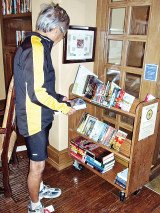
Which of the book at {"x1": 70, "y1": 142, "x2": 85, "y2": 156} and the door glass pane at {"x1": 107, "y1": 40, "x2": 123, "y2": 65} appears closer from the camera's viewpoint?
the door glass pane at {"x1": 107, "y1": 40, "x2": 123, "y2": 65}

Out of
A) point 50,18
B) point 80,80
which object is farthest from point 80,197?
point 50,18

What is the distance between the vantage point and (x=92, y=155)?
2053 millimetres

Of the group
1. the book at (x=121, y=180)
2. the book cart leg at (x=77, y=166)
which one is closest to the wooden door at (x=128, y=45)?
the book at (x=121, y=180)

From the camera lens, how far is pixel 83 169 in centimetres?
234

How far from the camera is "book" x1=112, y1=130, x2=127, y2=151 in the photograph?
182cm

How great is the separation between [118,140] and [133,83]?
1.87 ft

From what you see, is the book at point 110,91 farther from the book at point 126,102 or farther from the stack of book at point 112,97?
the book at point 126,102

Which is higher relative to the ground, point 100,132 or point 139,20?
point 139,20

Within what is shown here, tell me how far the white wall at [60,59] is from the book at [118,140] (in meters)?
0.65

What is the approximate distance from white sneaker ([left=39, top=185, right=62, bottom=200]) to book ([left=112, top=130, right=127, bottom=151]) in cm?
68

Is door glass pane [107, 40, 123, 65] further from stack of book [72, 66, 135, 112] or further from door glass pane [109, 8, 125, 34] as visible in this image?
stack of book [72, 66, 135, 112]

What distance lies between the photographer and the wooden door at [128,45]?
1.75 meters

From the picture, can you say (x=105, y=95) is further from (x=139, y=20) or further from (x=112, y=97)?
(x=139, y=20)

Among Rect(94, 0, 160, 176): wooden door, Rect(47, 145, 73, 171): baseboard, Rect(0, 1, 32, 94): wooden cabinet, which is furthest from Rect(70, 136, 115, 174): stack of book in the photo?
Rect(0, 1, 32, 94): wooden cabinet
